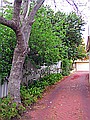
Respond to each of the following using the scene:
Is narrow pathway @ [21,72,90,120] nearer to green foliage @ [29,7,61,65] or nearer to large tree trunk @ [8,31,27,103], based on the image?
large tree trunk @ [8,31,27,103]

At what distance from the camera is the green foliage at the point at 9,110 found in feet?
20.8

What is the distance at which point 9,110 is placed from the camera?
6551 millimetres

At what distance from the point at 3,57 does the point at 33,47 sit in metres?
1.67

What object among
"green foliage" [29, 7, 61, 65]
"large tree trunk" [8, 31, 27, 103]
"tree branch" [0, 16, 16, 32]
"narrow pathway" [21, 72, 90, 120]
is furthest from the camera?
"green foliage" [29, 7, 61, 65]

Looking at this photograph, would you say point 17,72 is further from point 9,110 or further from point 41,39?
point 41,39

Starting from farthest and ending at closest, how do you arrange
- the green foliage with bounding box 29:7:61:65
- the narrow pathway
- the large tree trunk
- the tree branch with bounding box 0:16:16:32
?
the green foliage with bounding box 29:7:61:65 < the large tree trunk < the narrow pathway < the tree branch with bounding box 0:16:16:32

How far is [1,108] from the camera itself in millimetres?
6559

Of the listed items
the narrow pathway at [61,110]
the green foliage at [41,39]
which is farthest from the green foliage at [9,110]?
the green foliage at [41,39]

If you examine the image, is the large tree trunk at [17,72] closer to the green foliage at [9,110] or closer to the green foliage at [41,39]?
the green foliage at [9,110]

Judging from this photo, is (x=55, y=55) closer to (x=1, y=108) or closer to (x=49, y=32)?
(x=49, y=32)

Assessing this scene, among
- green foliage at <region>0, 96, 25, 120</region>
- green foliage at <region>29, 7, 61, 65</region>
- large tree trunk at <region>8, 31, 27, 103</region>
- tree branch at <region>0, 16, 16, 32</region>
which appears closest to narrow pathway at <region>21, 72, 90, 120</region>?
green foliage at <region>0, 96, 25, 120</region>

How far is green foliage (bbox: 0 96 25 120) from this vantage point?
634 cm

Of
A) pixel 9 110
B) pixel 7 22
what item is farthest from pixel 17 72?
pixel 7 22

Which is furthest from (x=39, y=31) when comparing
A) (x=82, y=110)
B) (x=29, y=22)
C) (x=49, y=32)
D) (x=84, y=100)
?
(x=82, y=110)
